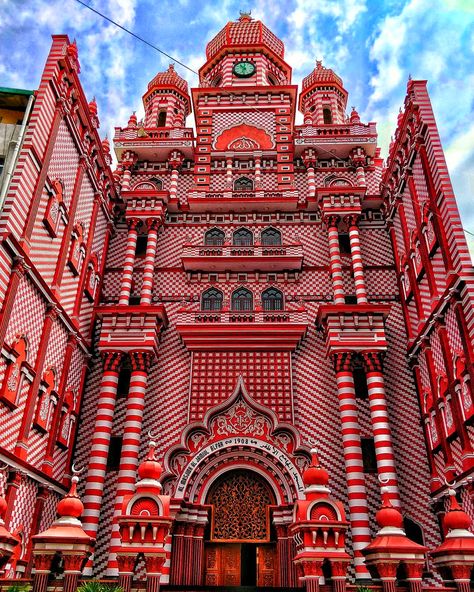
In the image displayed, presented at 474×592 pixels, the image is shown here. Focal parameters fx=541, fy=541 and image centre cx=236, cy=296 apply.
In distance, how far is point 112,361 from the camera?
18.8 m

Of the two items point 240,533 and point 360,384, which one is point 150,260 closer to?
point 360,384

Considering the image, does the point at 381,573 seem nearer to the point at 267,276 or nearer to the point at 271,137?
the point at 267,276

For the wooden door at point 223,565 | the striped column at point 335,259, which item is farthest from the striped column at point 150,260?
the wooden door at point 223,565

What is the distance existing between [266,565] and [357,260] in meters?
11.2

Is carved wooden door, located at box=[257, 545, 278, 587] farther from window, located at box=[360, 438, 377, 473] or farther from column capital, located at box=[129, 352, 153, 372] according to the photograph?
column capital, located at box=[129, 352, 153, 372]

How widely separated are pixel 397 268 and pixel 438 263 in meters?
4.22

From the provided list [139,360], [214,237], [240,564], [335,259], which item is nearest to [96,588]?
[240,564]

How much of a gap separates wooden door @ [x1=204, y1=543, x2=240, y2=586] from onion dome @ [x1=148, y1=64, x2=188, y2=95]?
74.6ft

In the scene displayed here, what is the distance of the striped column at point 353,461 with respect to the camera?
1580cm

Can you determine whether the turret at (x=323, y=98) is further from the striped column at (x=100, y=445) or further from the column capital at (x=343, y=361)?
the striped column at (x=100, y=445)

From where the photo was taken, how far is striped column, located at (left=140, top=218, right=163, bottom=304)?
2059 centimetres

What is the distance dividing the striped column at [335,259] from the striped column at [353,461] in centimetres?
278

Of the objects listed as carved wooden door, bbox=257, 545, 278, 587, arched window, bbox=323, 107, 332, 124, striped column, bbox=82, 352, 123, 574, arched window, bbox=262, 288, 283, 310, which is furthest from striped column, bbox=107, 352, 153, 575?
arched window, bbox=323, 107, 332, 124

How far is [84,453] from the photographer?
1803 centimetres
